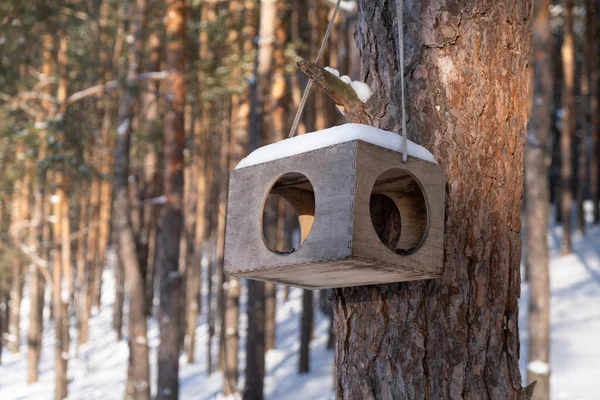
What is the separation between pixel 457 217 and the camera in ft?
7.69

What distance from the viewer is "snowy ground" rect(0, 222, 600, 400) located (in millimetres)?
9797

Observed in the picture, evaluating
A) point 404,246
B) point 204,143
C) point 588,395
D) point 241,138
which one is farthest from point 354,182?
point 204,143

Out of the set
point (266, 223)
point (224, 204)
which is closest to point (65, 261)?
point (224, 204)

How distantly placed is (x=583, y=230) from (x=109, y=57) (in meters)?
11.4

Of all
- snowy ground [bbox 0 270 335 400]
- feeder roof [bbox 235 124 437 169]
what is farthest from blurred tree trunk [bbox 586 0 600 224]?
feeder roof [bbox 235 124 437 169]

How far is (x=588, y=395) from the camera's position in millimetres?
8453

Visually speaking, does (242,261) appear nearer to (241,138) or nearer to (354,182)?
(354,182)

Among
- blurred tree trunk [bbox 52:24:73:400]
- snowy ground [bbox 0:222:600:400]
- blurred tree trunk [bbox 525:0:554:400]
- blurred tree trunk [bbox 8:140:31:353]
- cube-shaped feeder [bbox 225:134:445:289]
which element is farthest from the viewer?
blurred tree trunk [bbox 8:140:31:353]

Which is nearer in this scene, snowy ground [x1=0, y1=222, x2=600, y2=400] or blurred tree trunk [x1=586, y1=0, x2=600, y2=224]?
snowy ground [x1=0, y1=222, x2=600, y2=400]

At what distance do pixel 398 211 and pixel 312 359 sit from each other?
12003mm

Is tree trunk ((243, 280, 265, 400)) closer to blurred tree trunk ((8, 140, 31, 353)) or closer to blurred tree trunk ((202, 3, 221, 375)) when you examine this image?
blurred tree trunk ((202, 3, 221, 375))

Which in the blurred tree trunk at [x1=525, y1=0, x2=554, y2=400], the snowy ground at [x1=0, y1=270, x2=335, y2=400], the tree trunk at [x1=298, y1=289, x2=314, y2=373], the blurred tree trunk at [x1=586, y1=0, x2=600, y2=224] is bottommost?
the snowy ground at [x1=0, y1=270, x2=335, y2=400]

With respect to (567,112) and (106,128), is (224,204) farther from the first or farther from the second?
(567,112)

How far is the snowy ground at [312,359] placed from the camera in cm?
980
